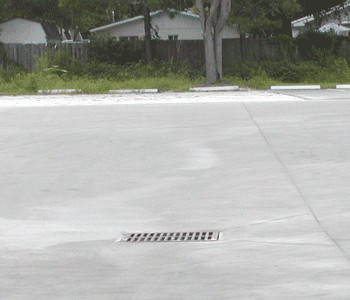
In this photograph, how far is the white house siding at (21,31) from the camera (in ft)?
195

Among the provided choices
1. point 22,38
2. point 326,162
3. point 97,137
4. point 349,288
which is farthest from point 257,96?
point 22,38

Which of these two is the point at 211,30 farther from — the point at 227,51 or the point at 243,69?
the point at 227,51

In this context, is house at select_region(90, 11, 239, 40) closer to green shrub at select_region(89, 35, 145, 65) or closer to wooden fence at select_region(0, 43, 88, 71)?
green shrub at select_region(89, 35, 145, 65)

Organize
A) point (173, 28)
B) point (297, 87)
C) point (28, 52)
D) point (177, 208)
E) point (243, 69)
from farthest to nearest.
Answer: point (173, 28) → point (28, 52) → point (243, 69) → point (297, 87) → point (177, 208)

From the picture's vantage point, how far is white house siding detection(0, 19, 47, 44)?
59469 millimetres

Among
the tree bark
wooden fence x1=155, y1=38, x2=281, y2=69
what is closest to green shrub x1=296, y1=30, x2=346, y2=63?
wooden fence x1=155, y1=38, x2=281, y2=69

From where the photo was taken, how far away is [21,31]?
59688 mm

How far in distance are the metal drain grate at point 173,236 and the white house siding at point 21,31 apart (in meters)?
54.9

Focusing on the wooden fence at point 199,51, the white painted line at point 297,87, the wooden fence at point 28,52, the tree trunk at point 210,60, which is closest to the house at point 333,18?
the wooden fence at point 199,51

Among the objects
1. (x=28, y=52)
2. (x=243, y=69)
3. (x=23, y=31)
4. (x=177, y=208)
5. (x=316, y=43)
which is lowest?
(x=177, y=208)

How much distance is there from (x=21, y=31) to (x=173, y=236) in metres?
55.6

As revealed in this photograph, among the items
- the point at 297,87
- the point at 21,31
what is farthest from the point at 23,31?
the point at 297,87

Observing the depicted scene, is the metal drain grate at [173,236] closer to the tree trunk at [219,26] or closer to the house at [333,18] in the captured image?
the tree trunk at [219,26]

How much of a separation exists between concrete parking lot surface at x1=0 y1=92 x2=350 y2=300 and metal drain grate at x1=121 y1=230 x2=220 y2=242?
0.10m
